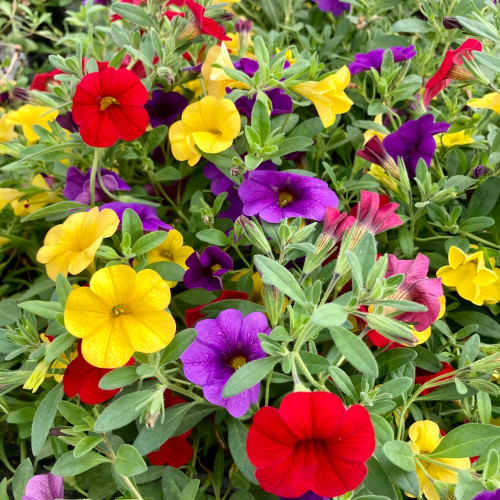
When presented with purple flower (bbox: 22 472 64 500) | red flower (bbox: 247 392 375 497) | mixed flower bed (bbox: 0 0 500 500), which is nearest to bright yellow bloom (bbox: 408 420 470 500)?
mixed flower bed (bbox: 0 0 500 500)

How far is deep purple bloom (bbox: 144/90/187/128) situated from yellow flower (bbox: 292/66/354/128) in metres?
0.36

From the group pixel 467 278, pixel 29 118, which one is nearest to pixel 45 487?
pixel 467 278

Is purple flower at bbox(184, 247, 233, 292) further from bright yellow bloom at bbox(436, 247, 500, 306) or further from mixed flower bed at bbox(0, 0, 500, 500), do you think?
bright yellow bloom at bbox(436, 247, 500, 306)

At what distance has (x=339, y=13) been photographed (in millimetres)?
1724

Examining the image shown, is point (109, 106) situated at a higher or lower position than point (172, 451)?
higher

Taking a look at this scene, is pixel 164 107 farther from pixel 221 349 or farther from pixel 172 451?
pixel 172 451

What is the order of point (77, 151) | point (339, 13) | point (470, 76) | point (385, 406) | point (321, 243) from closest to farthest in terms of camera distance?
point (385, 406) < point (321, 243) < point (470, 76) < point (77, 151) < point (339, 13)

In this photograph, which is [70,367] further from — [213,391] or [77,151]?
[77,151]

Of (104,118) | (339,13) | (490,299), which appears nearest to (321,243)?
(490,299)

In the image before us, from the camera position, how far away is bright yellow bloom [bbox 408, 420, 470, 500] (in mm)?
842

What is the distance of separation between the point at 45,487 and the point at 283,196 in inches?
27.7

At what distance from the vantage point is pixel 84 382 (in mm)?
908

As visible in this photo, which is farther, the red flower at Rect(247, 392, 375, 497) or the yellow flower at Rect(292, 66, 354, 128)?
the yellow flower at Rect(292, 66, 354, 128)

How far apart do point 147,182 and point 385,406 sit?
94 cm
